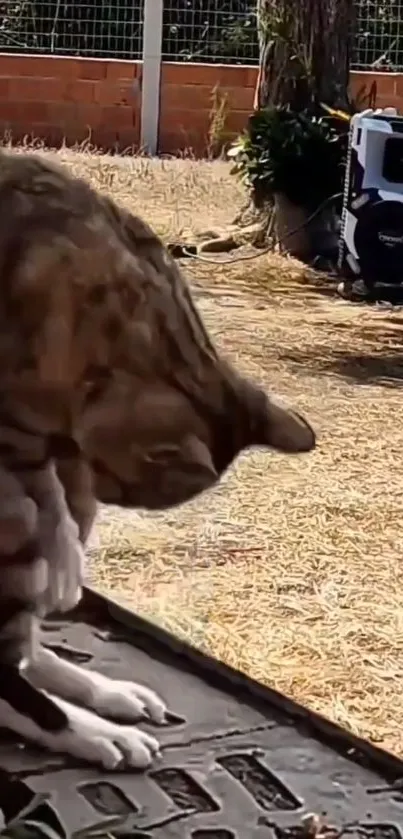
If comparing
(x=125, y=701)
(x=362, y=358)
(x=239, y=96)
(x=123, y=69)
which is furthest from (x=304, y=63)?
(x=125, y=701)

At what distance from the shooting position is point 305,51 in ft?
12.4

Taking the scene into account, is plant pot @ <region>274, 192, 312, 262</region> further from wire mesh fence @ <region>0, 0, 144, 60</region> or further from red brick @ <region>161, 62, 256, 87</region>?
wire mesh fence @ <region>0, 0, 144, 60</region>

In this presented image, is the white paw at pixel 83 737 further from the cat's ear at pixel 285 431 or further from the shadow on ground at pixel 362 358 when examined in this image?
the shadow on ground at pixel 362 358

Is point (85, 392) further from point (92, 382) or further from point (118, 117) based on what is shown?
point (118, 117)

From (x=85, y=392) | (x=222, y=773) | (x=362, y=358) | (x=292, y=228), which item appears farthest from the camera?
(x=292, y=228)

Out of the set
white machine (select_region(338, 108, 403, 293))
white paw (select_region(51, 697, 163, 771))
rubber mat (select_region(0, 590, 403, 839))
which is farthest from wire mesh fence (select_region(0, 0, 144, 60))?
white paw (select_region(51, 697, 163, 771))

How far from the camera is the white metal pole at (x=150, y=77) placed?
198 inches

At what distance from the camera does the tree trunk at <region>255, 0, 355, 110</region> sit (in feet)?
12.3

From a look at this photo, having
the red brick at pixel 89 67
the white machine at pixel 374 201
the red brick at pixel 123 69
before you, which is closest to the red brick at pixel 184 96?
the red brick at pixel 123 69

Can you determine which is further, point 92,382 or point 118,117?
point 118,117

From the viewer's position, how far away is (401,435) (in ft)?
8.09

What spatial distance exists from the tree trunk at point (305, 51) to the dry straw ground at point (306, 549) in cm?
97

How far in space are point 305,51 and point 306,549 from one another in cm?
212

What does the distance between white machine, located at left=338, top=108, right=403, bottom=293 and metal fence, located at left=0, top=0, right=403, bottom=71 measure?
170 centimetres
